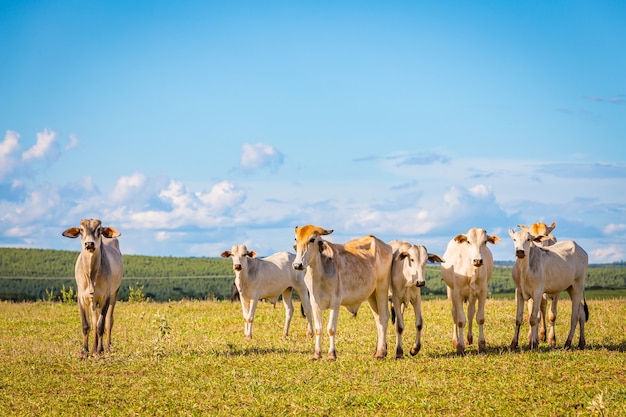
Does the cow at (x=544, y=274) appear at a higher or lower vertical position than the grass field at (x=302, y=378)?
higher

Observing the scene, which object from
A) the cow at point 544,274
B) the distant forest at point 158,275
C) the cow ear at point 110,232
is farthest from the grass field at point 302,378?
the distant forest at point 158,275

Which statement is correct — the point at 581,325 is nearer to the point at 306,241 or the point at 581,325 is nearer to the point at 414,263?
the point at 414,263

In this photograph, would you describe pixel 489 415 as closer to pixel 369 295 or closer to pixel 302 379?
pixel 302 379

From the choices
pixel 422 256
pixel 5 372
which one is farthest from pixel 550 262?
pixel 5 372

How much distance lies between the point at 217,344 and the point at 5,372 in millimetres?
4754

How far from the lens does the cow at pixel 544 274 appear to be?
17.2 meters

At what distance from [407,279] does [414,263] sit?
0.34m

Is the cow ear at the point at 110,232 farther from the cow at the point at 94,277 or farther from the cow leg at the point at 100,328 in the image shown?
the cow leg at the point at 100,328

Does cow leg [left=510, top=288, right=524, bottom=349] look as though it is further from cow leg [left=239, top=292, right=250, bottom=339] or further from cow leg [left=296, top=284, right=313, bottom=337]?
cow leg [left=239, top=292, right=250, bottom=339]

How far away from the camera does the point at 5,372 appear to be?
1505cm

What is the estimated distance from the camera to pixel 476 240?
643 inches

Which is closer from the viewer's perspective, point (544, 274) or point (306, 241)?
point (306, 241)

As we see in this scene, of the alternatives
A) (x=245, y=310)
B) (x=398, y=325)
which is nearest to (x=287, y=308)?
(x=245, y=310)

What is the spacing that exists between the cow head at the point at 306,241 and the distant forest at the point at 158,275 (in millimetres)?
36391
